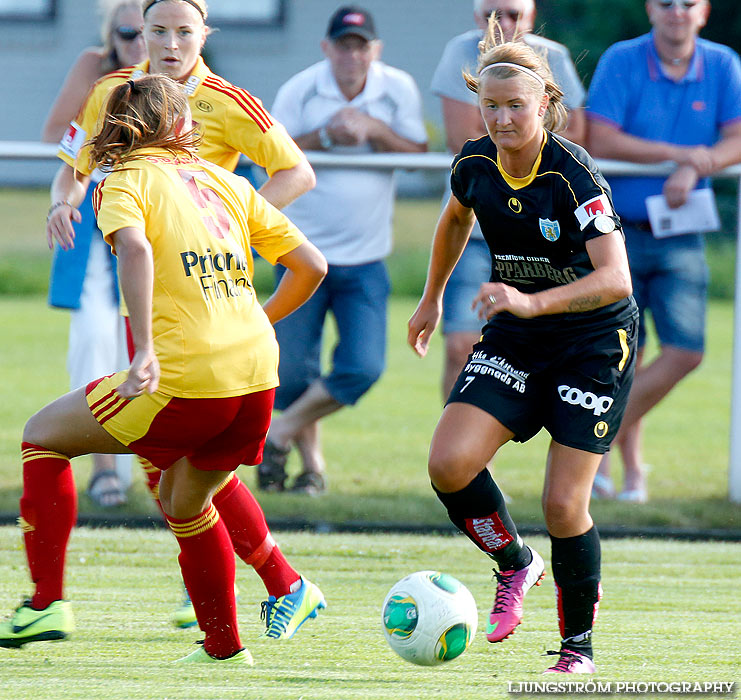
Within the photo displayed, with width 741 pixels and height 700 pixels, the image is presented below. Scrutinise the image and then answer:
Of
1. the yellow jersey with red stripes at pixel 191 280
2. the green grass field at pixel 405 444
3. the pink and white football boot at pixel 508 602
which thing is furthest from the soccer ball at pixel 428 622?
the green grass field at pixel 405 444

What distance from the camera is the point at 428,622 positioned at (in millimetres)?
4023

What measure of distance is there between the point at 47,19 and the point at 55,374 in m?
16.1

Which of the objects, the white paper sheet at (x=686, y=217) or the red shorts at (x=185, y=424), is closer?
the red shorts at (x=185, y=424)

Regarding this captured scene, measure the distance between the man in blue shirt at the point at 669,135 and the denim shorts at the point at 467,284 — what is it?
800 mm

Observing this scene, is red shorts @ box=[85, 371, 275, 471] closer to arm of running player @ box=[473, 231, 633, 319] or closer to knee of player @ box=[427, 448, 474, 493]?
knee of player @ box=[427, 448, 474, 493]

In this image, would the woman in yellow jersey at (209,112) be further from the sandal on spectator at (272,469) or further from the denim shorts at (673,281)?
the denim shorts at (673,281)

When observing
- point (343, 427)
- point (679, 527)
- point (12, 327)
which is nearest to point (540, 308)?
point (679, 527)

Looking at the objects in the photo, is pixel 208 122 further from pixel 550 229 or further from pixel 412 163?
pixel 412 163

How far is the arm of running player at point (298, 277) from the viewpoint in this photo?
420 cm

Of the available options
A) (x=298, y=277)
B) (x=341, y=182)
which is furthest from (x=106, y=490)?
(x=298, y=277)

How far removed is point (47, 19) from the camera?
2712cm

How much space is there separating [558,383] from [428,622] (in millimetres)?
857

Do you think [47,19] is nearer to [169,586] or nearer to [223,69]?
[223,69]

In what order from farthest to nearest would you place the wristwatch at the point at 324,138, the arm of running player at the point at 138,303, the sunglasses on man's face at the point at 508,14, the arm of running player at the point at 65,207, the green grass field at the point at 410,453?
the wristwatch at the point at 324,138 < the green grass field at the point at 410,453 < the sunglasses on man's face at the point at 508,14 < the arm of running player at the point at 65,207 < the arm of running player at the point at 138,303
